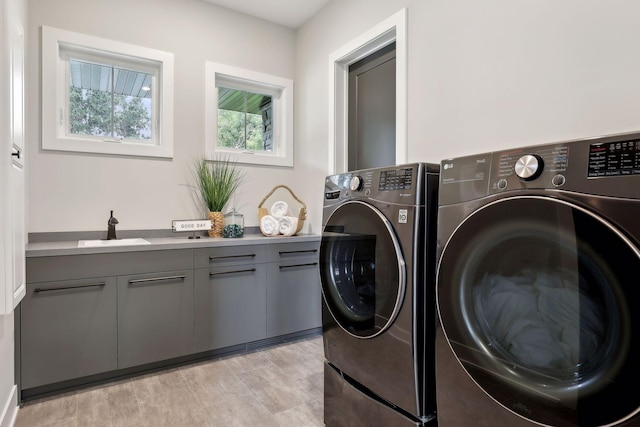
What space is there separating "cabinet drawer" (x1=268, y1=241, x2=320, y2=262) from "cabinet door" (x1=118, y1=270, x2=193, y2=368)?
0.62 metres

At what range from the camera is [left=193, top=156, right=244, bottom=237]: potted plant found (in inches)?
115

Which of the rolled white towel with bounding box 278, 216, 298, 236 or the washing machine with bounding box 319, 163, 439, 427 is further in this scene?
the rolled white towel with bounding box 278, 216, 298, 236

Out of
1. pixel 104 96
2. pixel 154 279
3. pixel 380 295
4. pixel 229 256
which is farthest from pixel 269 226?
pixel 380 295

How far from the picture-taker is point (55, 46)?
2475 millimetres

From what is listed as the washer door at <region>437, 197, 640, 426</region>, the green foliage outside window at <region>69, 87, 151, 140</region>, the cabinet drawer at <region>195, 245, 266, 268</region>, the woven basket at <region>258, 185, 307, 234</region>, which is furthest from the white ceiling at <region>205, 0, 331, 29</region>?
the washer door at <region>437, 197, 640, 426</region>

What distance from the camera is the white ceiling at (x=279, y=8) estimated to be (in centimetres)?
305

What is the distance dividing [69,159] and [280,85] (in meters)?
1.84

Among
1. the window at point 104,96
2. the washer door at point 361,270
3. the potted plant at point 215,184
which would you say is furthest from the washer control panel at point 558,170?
the window at point 104,96

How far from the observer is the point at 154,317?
2.28m

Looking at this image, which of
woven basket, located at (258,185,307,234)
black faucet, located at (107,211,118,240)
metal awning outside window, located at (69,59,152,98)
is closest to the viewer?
black faucet, located at (107,211,118,240)

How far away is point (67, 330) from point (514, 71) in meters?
2.70

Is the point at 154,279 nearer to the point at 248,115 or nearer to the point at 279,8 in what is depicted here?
the point at 248,115

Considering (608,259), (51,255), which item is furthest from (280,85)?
(608,259)

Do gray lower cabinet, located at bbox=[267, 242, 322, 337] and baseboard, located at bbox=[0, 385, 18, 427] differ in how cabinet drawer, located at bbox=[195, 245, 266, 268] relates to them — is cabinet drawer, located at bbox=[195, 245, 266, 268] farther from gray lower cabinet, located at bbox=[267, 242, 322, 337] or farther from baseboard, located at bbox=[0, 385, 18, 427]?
baseboard, located at bbox=[0, 385, 18, 427]
